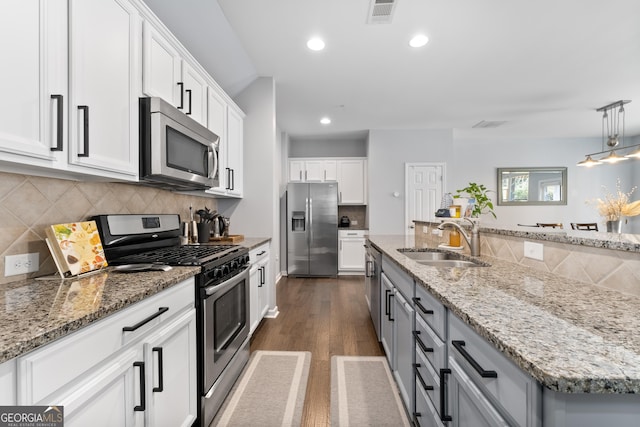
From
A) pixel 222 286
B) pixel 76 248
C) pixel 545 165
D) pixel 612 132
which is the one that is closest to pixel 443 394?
pixel 222 286

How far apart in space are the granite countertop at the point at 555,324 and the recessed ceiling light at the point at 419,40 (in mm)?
2279

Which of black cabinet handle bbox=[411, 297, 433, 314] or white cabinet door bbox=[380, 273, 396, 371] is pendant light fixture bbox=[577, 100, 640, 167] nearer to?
white cabinet door bbox=[380, 273, 396, 371]

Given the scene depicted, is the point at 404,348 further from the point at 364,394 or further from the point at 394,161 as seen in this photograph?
the point at 394,161

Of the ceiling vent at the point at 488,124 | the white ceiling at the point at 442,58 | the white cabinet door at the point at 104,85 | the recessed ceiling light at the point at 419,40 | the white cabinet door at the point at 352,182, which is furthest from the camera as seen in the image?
the white cabinet door at the point at 352,182

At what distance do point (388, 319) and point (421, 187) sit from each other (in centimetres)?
390

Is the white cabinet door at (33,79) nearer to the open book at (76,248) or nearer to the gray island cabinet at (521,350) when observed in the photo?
the open book at (76,248)

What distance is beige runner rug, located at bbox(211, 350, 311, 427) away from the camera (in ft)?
5.56

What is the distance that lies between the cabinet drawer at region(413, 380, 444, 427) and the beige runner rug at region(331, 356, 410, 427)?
0.28 metres

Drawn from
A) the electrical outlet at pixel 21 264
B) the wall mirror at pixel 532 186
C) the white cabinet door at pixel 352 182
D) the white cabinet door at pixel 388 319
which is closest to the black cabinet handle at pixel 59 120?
the electrical outlet at pixel 21 264

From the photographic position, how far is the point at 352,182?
5.97m

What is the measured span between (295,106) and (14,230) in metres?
3.75

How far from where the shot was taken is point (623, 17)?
2.46m

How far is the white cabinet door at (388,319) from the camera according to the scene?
6.66 feet

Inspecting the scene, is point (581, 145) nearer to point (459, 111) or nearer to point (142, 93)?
point (459, 111)
